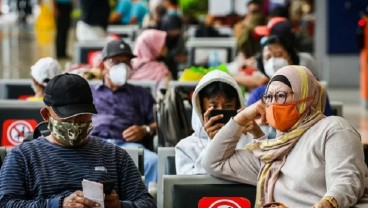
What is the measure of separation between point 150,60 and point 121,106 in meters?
2.92

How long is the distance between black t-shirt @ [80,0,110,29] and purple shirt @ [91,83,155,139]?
6.89m

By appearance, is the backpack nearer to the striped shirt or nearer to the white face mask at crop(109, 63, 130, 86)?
the white face mask at crop(109, 63, 130, 86)

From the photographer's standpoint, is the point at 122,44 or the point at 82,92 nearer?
the point at 82,92

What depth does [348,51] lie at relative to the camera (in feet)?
64.2

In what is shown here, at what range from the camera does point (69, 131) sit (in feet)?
19.7

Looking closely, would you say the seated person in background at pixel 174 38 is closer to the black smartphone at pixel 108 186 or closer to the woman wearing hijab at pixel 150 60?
the woman wearing hijab at pixel 150 60

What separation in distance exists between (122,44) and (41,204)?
383cm

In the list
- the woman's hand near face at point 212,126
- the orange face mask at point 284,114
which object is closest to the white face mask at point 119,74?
the woman's hand near face at point 212,126

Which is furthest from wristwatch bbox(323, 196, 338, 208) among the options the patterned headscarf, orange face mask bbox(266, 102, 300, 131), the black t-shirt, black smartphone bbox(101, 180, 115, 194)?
the black t-shirt

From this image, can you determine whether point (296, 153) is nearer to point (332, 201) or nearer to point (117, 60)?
point (332, 201)

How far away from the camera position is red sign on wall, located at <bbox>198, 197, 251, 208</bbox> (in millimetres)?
6492

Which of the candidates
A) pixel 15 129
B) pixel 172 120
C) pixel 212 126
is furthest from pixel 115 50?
pixel 212 126

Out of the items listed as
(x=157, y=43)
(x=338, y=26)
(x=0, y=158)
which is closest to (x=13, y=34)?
(x=338, y=26)

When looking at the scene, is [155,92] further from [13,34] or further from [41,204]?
[13,34]
